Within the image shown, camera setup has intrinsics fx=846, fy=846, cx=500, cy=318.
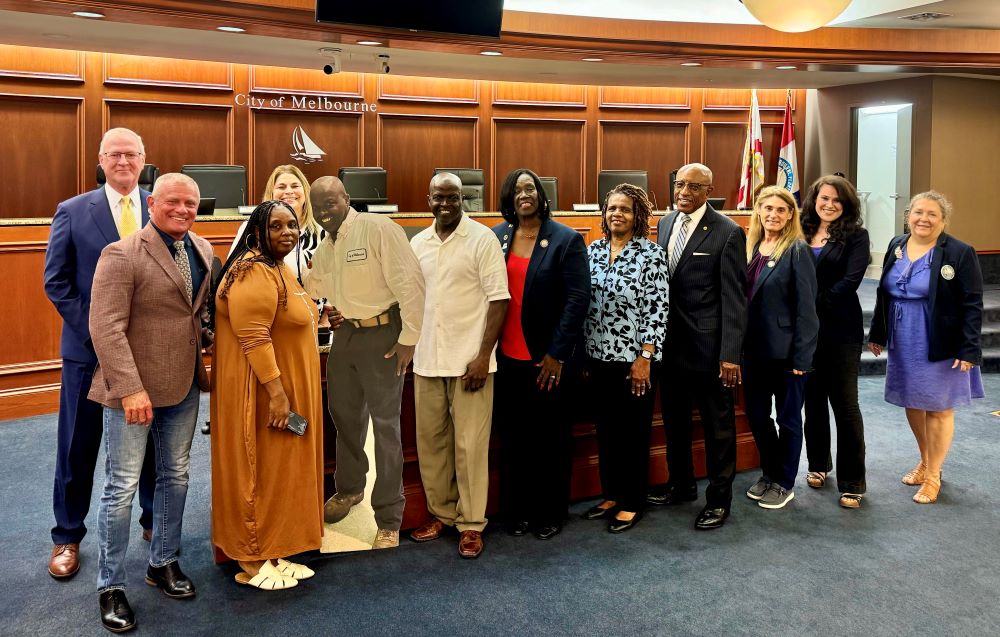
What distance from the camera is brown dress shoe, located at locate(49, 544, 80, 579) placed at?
9.96ft

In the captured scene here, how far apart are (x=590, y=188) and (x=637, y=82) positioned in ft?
4.47

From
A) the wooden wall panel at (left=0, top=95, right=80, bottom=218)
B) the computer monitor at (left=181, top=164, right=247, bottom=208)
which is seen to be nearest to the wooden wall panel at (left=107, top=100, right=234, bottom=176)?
the wooden wall panel at (left=0, top=95, right=80, bottom=218)

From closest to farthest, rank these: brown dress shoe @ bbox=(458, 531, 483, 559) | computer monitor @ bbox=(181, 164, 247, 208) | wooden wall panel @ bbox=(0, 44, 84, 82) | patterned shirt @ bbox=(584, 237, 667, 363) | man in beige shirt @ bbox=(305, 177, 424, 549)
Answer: man in beige shirt @ bbox=(305, 177, 424, 549) → brown dress shoe @ bbox=(458, 531, 483, 559) → patterned shirt @ bbox=(584, 237, 667, 363) → computer monitor @ bbox=(181, 164, 247, 208) → wooden wall panel @ bbox=(0, 44, 84, 82)

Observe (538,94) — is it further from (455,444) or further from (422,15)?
(455,444)

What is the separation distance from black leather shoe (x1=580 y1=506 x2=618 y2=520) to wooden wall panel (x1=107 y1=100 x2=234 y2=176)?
244 inches

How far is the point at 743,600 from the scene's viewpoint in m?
2.93

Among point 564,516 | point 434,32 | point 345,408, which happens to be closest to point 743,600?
point 564,516

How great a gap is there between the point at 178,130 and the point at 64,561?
6.12 m

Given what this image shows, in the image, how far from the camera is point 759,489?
3.95 metres

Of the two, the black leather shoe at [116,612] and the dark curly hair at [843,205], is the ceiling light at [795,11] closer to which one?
the dark curly hair at [843,205]

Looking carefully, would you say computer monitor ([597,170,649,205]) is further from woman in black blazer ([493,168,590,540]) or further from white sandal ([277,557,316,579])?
white sandal ([277,557,316,579])

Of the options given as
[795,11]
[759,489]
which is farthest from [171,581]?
[795,11]

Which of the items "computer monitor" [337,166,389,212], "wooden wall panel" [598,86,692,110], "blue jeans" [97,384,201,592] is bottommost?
"blue jeans" [97,384,201,592]

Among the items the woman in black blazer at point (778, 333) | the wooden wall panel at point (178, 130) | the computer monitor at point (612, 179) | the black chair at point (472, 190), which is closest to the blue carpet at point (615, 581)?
the woman in black blazer at point (778, 333)
